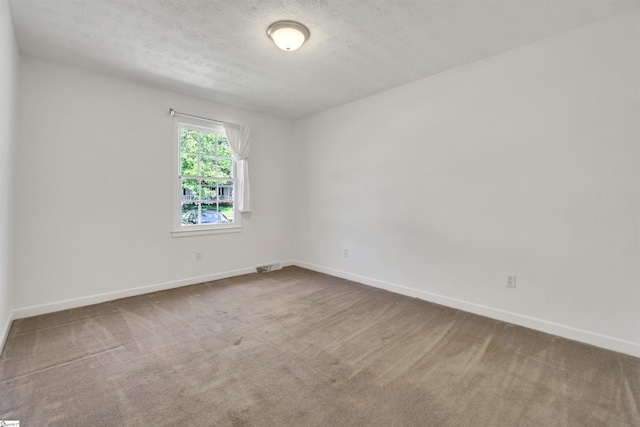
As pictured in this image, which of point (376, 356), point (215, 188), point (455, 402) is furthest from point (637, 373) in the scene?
point (215, 188)

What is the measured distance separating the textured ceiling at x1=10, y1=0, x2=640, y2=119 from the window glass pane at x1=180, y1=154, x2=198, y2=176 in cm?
93

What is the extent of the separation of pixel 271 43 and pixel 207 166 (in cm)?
217

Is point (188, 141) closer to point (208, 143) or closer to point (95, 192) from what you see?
point (208, 143)

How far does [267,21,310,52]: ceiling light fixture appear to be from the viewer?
2295 mm

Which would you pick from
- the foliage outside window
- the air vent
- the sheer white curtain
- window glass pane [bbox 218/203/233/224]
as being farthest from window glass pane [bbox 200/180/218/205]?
the air vent

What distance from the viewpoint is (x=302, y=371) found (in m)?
1.98

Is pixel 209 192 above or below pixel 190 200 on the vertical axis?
above

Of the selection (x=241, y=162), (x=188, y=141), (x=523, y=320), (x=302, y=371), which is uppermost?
(x=188, y=141)

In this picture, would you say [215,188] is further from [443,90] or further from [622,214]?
[622,214]

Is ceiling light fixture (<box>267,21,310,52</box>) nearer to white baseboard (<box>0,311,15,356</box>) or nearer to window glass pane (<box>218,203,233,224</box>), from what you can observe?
window glass pane (<box>218,203,233,224</box>)

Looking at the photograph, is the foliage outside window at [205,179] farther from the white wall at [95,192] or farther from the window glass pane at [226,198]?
the white wall at [95,192]

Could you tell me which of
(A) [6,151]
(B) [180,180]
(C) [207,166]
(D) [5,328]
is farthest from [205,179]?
(D) [5,328]

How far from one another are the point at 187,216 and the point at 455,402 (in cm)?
367

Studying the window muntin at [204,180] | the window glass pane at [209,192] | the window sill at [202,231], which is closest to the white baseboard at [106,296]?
the window sill at [202,231]
